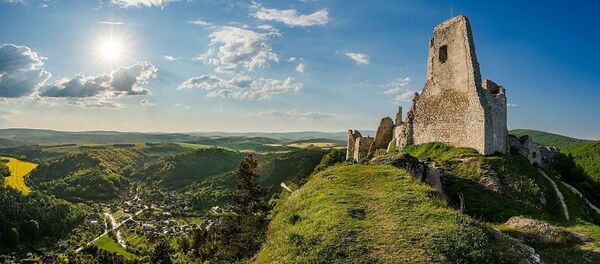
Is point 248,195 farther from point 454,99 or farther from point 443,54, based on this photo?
point 443,54

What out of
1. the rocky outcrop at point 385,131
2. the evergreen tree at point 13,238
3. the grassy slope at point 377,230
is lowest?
the evergreen tree at point 13,238

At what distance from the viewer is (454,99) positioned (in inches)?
1481

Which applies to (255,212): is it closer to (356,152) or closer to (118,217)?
(356,152)

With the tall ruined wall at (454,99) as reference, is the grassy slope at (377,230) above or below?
below

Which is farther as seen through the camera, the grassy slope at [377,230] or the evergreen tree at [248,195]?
the evergreen tree at [248,195]

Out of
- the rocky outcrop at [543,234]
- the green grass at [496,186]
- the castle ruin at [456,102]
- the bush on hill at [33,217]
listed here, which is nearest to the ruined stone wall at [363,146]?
the castle ruin at [456,102]

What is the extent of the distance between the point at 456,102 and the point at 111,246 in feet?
449

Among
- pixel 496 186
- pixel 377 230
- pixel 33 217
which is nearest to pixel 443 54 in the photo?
pixel 496 186

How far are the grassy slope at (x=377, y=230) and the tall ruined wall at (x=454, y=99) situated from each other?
1189 centimetres

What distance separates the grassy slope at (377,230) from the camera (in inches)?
666

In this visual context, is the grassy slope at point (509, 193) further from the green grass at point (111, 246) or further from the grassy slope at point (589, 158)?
A: the green grass at point (111, 246)

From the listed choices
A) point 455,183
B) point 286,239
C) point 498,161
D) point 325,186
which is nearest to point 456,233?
point 286,239

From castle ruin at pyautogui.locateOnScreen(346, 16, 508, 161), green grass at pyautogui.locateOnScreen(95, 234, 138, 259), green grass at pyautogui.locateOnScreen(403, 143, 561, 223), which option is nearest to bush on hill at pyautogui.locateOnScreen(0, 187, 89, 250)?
green grass at pyautogui.locateOnScreen(95, 234, 138, 259)

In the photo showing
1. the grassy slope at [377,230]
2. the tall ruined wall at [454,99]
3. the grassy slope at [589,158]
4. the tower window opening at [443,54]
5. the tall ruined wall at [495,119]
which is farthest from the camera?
the grassy slope at [589,158]
